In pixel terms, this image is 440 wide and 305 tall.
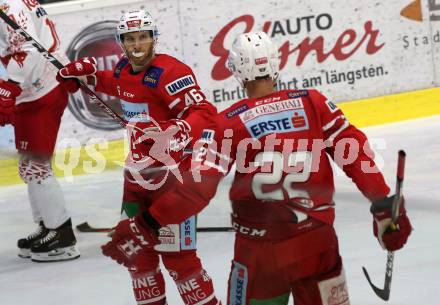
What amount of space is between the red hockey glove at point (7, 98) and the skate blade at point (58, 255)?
752 millimetres

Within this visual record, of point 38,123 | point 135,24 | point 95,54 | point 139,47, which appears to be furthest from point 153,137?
point 95,54

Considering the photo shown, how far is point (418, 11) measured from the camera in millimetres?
8961

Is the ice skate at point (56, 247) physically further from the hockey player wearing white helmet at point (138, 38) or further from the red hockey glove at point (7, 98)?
the hockey player wearing white helmet at point (138, 38)

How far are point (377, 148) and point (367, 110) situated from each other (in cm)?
120

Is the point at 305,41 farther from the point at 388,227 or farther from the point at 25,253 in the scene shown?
the point at 388,227

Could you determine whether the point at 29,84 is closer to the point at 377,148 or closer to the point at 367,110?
the point at 377,148

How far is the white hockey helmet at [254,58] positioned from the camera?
3.16 metres

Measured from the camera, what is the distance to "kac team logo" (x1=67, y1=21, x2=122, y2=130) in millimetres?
8008

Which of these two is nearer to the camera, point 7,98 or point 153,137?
point 153,137

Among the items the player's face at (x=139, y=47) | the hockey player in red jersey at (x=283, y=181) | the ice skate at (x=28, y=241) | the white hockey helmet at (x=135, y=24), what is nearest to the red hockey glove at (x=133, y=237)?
the hockey player in red jersey at (x=283, y=181)

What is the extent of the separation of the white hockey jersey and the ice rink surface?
949 mm

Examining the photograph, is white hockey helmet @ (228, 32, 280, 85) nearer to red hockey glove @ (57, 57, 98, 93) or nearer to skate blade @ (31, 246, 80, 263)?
red hockey glove @ (57, 57, 98, 93)

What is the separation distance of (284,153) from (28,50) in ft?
9.48

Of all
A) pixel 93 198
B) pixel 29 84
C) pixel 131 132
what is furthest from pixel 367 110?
pixel 131 132
